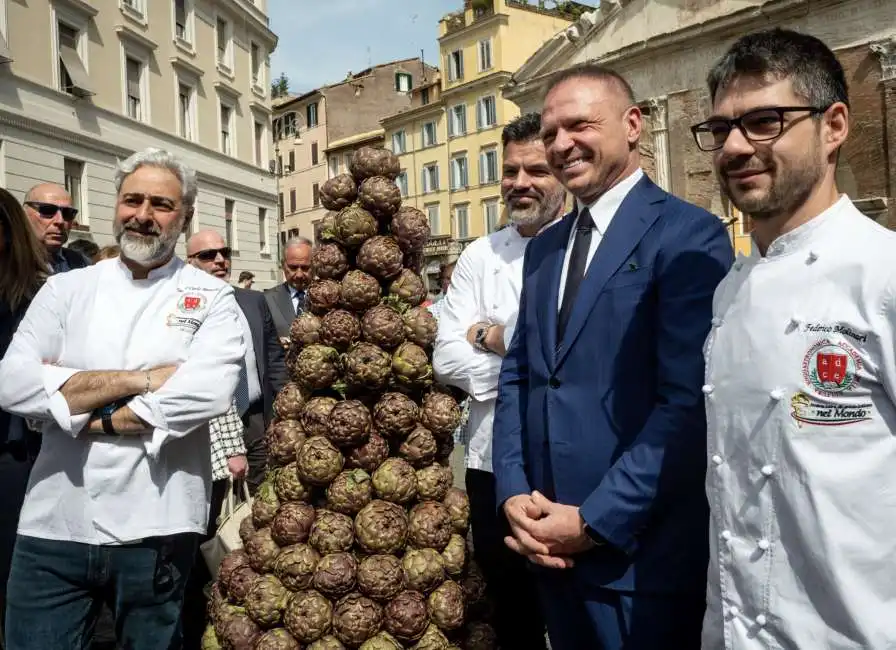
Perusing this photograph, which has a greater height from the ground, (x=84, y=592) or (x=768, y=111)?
(x=768, y=111)

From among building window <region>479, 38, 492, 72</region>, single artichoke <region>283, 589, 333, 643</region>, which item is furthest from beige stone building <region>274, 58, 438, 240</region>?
single artichoke <region>283, 589, 333, 643</region>

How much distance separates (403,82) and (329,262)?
49.2 m

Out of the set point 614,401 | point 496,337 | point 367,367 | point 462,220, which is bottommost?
point 614,401

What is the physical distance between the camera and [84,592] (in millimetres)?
2617

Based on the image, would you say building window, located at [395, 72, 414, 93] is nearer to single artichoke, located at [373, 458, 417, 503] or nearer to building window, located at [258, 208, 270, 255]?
building window, located at [258, 208, 270, 255]

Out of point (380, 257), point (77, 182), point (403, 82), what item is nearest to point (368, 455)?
point (380, 257)

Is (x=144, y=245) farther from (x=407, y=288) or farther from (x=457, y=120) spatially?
(x=457, y=120)

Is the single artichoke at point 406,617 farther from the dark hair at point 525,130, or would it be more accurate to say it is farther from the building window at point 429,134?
the building window at point 429,134

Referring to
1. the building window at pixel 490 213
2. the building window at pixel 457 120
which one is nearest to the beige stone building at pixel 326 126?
the building window at pixel 457 120

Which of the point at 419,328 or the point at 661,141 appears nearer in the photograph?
the point at 419,328

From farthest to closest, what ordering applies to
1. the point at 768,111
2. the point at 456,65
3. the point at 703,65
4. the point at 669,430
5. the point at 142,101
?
the point at 456,65, the point at 703,65, the point at 142,101, the point at 669,430, the point at 768,111

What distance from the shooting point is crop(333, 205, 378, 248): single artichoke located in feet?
10.4

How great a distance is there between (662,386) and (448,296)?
157 cm

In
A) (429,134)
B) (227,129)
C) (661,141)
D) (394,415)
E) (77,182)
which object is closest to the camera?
(394,415)
